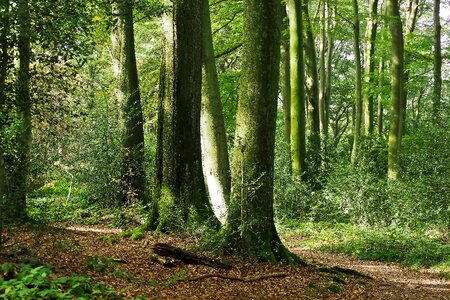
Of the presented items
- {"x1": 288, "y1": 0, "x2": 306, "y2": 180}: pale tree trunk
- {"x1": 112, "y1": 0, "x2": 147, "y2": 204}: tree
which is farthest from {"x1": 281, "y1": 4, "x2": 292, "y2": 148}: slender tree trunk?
{"x1": 112, "y1": 0, "x2": 147, "y2": 204}: tree

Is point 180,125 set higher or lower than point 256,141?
higher

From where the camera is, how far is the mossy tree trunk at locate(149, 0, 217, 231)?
9359 millimetres

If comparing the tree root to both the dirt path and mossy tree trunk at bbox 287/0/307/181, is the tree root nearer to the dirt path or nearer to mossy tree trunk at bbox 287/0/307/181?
the dirt path

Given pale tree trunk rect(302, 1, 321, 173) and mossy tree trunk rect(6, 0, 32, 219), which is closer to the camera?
mossy tree trunk rect(6, 0, 32, 219)

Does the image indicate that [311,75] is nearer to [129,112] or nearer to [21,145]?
[129,112]

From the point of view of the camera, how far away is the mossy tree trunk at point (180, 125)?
30.7 feet

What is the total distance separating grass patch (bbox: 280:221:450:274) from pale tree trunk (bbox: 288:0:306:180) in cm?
266

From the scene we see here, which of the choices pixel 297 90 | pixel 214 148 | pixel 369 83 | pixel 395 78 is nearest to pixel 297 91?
Answer: pixel 297 90

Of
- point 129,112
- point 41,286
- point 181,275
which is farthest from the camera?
point 129,112

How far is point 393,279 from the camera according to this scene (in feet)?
32.4

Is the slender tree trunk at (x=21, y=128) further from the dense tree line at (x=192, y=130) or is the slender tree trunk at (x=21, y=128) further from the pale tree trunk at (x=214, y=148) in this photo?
the pale tree trunk at (x=214, y=148)

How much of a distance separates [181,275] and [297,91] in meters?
11.1

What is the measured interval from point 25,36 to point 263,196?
14.3 feet

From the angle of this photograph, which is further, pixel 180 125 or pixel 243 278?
pixel 180 125
